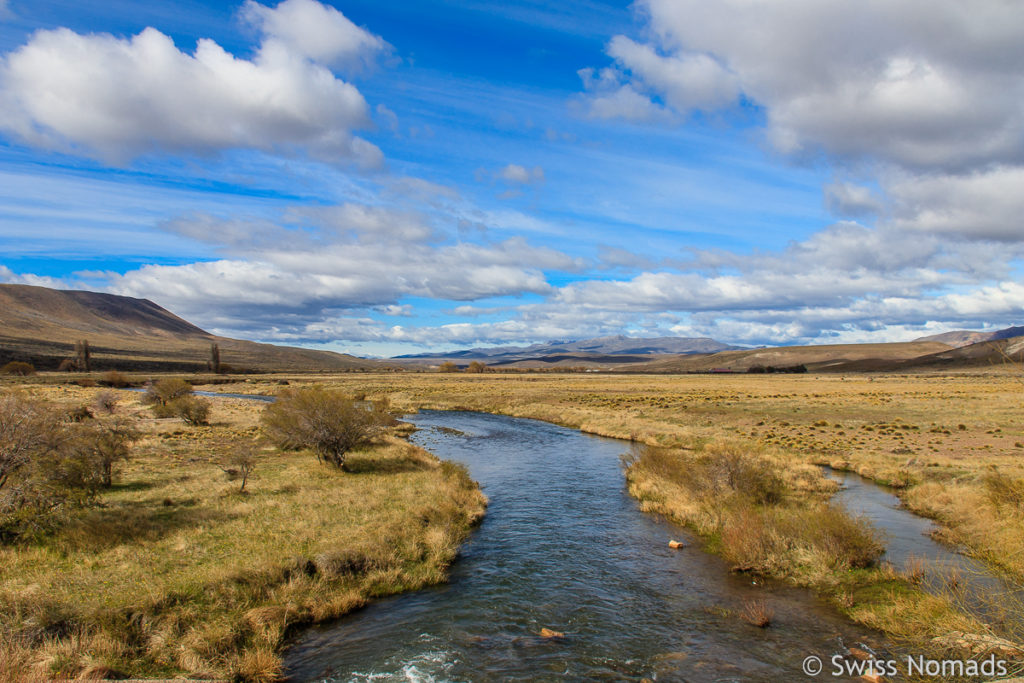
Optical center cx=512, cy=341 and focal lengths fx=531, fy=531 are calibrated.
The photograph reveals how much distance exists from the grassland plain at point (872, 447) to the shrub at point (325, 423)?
49.3ft

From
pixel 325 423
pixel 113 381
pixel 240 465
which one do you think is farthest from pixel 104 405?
pixel 113 381

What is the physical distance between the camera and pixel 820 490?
81.5 feet

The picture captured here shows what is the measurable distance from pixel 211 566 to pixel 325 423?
47.0ft

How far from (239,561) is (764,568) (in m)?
15.2

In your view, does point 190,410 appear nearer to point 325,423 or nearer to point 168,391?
point 168,391

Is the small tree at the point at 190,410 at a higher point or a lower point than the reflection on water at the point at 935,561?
higher

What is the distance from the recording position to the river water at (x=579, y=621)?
11125 millimetres

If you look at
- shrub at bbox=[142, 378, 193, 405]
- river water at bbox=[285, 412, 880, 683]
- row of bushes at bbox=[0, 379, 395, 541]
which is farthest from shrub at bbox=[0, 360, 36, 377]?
river water at bbox=[285, 412, 880, 683]

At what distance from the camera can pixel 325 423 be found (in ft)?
91.9

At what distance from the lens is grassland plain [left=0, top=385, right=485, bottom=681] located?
1031 centimetres

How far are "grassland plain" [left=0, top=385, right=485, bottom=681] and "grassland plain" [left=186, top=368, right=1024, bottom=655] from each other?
36.1 ft

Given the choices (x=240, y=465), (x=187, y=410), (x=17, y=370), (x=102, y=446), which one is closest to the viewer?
(x=102, y=446)

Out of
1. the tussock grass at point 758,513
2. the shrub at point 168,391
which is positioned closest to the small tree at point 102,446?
the tussock grass at point 758,513

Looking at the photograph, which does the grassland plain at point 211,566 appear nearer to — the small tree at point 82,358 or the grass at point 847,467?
the grass at point 847,467
